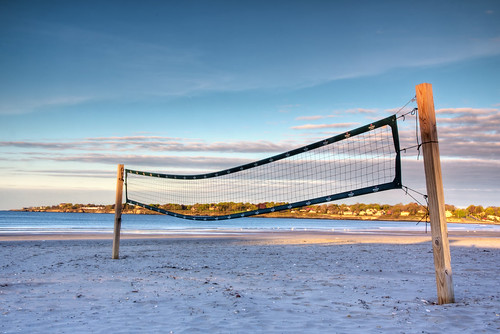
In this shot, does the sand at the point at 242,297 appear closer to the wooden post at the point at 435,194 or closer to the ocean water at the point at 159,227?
the wooden post at the point at 435,194

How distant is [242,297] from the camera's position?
5812 millimetres

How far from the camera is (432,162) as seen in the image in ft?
17.9

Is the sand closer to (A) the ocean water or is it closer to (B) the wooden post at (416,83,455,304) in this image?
(B) the wooden post at (416,83,455,304)

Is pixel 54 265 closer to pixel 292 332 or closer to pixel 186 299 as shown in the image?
pixel 186 299

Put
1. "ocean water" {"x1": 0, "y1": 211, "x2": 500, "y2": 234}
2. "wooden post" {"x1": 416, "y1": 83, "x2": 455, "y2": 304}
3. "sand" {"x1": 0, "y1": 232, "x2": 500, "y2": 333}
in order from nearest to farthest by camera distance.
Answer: "sand" {"x1": 0, "y1": 232, "x2": 500, "y2": 333}, "wooden post" {"x1": 416, "y1": 83, "x2": 455, "y2": 304}, "ocean water" {"x1": 0, "y1": 211, "x2": 500, "y2": 234}

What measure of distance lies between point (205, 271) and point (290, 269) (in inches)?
71.8

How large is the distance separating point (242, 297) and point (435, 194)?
3.00 metres

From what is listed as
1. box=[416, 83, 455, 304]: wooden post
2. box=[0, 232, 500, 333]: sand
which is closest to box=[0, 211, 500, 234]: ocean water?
box=[0, 232, 500, 333]: sand

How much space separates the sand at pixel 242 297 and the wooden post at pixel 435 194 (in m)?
0.31

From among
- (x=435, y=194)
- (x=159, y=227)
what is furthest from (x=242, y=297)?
(x=159, y=227)

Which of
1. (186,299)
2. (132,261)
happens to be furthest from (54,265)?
(186,299)

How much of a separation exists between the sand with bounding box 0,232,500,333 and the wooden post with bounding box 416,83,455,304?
0.31 metres

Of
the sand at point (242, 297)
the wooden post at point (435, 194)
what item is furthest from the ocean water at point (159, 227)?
the wooden post at point (435, 194)

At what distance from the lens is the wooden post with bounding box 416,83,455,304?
531cm
